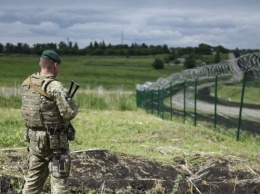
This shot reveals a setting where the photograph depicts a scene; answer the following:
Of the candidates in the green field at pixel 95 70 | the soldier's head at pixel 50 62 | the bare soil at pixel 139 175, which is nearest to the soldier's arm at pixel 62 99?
the soldier's head at pixel 50 62

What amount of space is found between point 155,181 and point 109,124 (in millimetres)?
7788

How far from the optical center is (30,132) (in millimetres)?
5406

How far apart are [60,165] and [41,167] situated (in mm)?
312

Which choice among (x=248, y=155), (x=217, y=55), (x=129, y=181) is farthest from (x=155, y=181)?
(x=217, y=55)

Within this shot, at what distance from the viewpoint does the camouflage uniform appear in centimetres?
513

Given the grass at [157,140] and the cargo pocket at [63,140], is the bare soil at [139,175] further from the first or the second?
the cargo pocket at [63,140]

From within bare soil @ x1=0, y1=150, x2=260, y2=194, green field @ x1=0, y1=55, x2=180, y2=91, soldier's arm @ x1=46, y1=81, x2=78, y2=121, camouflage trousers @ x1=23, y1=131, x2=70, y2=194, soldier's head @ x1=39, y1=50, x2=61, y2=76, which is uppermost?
soldier's head @ x1=39, y1=50, x2=61, y2=76

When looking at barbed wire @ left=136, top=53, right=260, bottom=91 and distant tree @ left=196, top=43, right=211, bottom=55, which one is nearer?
barbed wire @ left=136, top=53, right=260, bottom=91

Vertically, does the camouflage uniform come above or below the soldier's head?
below

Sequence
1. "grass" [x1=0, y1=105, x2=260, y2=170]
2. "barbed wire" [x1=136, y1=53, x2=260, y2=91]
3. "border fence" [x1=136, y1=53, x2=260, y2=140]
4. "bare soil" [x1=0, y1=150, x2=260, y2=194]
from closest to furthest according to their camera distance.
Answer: "bare soil" [x1=0, y1=150, x2=260, y2=194] < "grass" [x1=0, y1=105, x2=260, y2=170] < "barbed wire" [x1=136, y1=53, x2=260, y2=91] < "border fence" [x1=136, y1=53, x2=260, y2=140]

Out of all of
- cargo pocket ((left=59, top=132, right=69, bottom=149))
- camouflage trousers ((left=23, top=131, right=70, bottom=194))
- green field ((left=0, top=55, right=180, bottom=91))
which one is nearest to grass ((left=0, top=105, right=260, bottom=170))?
camouflage trousers ((left=23, top=131, right=70, bottom=194))

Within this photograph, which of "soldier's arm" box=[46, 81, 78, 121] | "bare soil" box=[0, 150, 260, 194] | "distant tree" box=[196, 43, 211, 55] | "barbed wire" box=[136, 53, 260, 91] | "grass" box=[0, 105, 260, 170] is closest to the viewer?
"soldier's arm" box=[46, 81, 78, 121]

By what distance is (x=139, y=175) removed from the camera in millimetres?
7184

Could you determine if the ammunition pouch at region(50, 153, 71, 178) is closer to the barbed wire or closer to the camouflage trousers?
the camouflage trousers
